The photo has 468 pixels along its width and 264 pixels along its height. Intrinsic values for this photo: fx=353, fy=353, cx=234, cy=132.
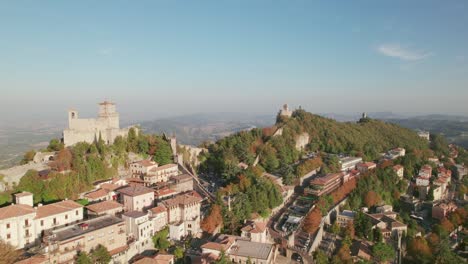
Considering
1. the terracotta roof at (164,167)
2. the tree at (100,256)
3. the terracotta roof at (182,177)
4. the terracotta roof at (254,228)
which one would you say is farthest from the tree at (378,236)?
the tree at (100,256)

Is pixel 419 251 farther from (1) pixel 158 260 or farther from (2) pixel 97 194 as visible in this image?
(2) pixel 97 194

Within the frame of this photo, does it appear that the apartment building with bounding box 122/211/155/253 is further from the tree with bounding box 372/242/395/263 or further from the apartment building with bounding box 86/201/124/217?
the tree with bounding box 372/242/395/263

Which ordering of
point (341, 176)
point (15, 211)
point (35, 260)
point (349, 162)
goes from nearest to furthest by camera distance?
1. point (35, 260)
2. point (15, 211)
3. point (341, 176)
4. point (349, 162)

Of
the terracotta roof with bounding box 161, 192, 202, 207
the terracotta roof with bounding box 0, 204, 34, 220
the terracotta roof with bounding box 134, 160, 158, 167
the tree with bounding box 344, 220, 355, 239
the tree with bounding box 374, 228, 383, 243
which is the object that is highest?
the terracotta roof with bounding box 134, 160, 158, 167

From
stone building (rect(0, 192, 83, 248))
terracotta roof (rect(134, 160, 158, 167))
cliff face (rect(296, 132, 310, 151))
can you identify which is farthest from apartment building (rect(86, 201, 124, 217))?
cliff face (rect(296, 132, 310, 151))

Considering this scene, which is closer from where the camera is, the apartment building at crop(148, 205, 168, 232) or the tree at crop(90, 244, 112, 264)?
the tree at crop(90, 244, 112, 264)

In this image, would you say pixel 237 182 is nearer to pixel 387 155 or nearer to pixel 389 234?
pixel 389 234

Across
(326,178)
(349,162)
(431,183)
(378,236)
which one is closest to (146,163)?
(326,178)
